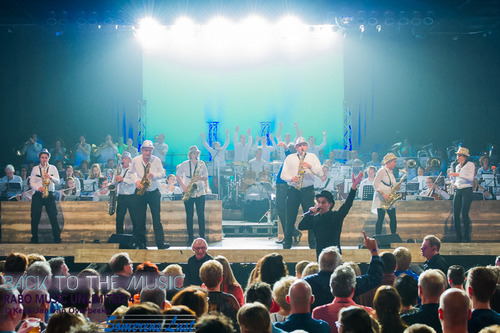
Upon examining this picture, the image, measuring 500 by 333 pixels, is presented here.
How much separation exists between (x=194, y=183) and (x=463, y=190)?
5363 millimetres

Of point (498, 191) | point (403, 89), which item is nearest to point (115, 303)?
point (498, 191)

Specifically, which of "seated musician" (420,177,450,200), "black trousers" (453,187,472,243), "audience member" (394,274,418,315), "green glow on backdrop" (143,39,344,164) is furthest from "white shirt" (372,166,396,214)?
"green glow on backdrop" (143,39,344,164)

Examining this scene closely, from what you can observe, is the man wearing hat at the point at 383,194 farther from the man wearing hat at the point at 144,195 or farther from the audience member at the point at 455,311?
the audience member at the point at 455,311

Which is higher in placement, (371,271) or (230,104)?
(230,104)

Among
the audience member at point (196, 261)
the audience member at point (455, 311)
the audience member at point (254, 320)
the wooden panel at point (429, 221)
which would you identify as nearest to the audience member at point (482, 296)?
the audience member at point (455, 311)

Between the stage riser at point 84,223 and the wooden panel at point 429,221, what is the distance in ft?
7.23

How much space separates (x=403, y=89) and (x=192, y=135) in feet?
25.6

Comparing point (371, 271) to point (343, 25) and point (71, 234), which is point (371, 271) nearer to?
Answer: point (71, 234)

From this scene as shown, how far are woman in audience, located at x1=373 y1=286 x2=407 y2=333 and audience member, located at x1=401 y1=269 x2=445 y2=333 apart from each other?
0.35 metres

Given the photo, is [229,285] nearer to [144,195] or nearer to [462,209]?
[144,195]

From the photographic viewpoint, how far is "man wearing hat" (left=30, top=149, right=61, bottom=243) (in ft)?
35.3

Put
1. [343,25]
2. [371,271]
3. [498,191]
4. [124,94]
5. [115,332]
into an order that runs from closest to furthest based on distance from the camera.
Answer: [115,332]
[371,271]
[498,191]
[343,25]
[124,94]

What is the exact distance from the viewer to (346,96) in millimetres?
19859

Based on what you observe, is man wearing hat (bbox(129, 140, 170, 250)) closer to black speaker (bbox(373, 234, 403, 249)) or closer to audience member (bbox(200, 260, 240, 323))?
black speaker (bbox(373, 234, 403, 249))
